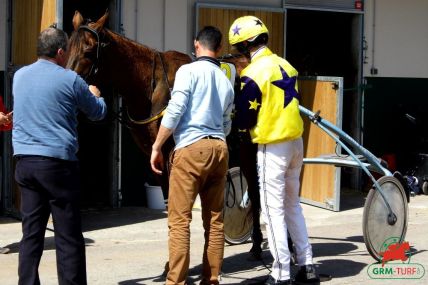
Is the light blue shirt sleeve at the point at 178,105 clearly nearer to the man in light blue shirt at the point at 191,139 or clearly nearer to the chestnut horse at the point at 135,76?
Answer: the man in light blue shirt at the point at 191,139

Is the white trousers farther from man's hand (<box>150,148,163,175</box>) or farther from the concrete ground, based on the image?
man's hand (<box>150,148,163,175</box>)

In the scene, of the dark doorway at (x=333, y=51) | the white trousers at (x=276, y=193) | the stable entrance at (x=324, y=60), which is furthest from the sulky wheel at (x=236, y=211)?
the dark doorway at (x=333, y=51)

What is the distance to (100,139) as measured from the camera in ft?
37.8

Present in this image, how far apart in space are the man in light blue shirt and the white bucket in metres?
4.77

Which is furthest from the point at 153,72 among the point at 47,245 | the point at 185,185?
the point at 47,245

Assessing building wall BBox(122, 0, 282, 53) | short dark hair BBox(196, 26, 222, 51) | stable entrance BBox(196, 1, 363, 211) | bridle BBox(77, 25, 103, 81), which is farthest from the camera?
stable entrance BBox(196, 1, 363, 211)

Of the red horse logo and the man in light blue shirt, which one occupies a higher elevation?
the man in light blue shirt

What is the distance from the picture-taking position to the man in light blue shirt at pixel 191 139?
611 cm

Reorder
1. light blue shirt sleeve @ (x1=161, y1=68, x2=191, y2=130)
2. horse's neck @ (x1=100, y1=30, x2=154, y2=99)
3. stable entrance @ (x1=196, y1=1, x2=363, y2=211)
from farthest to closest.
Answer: stable entrance @ (x1=196, y1=1, x2=363, y2=211) → horse's neck @ (x1=100, y1=30, x2=154, y2=99) → light blue shirt sleeve @ (x1=161, y1=68, x2=191, y2=130)

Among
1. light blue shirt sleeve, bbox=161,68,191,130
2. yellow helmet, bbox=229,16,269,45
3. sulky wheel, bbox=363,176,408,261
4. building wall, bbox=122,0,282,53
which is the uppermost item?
building wall, bbox=122,0,282,53

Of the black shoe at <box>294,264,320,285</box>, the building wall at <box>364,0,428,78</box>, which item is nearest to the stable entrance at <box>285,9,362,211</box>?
the building wall at <box>364,0,428,78</box>

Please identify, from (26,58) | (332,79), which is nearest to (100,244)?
(26,58)

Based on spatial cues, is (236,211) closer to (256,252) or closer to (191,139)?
(256,252)

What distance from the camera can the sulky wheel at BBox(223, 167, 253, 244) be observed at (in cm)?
830
